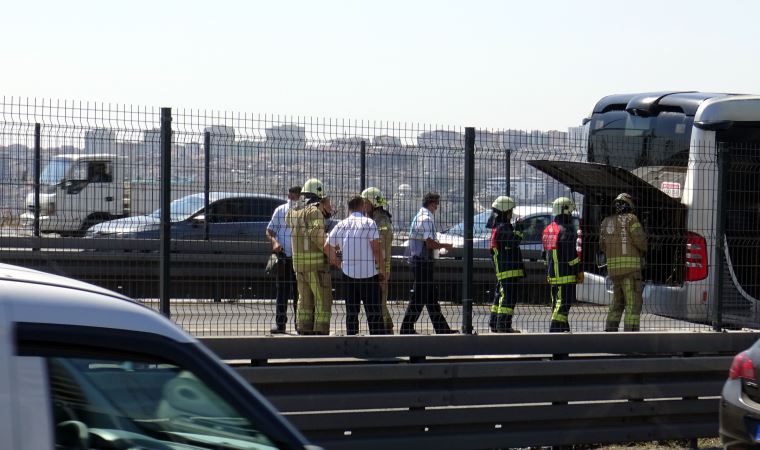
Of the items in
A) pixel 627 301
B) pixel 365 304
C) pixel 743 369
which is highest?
pixel 365 304

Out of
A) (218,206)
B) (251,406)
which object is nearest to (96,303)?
(251,406)

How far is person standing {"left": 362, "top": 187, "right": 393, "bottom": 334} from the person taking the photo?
879 cm

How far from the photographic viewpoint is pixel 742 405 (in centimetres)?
750

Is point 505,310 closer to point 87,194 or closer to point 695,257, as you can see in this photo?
point 695,257

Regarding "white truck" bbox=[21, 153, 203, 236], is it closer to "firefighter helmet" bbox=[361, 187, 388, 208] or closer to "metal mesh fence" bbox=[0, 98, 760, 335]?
"metal mesh fence" bbox=[0, 98, 760, 335]

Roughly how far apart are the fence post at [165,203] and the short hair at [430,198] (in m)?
1.94

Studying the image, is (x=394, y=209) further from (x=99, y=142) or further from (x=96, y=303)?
(x=96, y=303)

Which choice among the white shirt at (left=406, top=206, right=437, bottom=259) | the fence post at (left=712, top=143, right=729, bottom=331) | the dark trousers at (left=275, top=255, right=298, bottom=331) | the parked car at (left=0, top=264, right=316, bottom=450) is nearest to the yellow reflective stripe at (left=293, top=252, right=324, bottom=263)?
the dark trousers at (left=275, top=255, right=298, bottom=331)

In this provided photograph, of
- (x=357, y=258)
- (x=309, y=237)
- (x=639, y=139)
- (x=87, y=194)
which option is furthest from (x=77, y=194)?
(x=639, y=139)

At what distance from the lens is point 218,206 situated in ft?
27.7

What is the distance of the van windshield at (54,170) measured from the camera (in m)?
7.53

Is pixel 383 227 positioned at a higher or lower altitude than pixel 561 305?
higher

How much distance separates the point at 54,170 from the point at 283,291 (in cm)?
244

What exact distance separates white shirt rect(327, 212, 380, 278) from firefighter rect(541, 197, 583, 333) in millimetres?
1655
